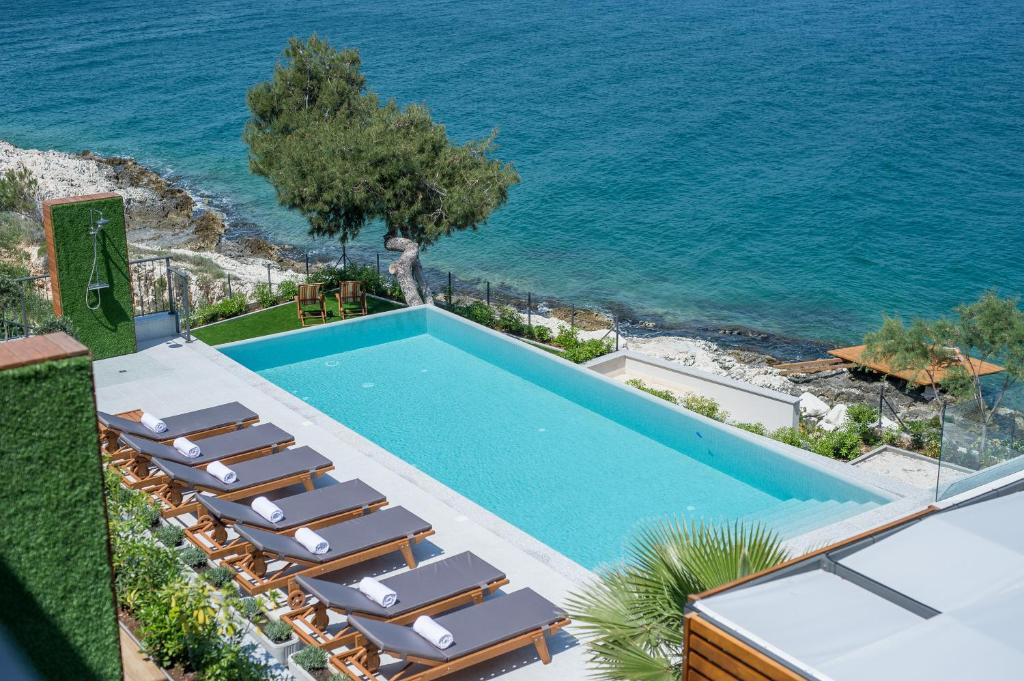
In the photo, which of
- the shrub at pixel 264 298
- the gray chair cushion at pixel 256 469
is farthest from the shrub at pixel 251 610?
the shrub at pixel 264 298

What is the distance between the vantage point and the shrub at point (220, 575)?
10188 mm

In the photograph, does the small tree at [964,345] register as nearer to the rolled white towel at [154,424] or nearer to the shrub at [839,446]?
the shrub at [839,446]

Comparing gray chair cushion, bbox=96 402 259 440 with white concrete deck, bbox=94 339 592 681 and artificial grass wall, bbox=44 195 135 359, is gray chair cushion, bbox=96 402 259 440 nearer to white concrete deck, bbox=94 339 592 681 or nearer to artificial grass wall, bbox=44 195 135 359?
white concrete deck, bbox=94 339 592 681

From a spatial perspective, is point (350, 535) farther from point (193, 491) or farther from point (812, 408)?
point (812, 408)

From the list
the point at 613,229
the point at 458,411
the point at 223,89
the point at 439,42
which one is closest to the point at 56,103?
the point at 223,89

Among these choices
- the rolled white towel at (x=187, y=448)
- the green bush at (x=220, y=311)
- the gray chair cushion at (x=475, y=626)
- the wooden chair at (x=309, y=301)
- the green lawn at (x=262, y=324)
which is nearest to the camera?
the gray chair cushion at (x=475, y=626)

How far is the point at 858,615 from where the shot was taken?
20.8 ft

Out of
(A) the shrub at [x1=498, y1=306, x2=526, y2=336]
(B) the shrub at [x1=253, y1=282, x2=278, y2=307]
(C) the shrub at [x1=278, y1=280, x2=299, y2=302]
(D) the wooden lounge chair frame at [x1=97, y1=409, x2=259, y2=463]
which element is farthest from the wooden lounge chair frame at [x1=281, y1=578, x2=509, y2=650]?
(C) the shrub at [x1=278, y1=280, x2=299, y2=302]

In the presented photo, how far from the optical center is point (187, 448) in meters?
12.5

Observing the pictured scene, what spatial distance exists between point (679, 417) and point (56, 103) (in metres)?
50.8

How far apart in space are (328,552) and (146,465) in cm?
340

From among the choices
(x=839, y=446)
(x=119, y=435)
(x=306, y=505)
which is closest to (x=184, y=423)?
(x=119, y=435)

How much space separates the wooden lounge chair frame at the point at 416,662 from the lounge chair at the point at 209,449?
13.6ft

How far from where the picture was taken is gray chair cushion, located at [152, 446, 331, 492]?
11562 millimetres
